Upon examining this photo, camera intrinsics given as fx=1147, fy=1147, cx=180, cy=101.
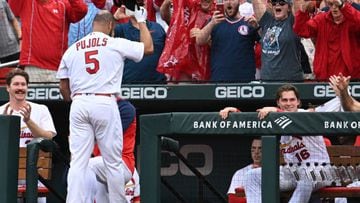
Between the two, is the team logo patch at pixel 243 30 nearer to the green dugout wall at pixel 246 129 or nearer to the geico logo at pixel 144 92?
the geico logo at pixel 144 92

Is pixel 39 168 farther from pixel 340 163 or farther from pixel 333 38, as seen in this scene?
pixel 333 38

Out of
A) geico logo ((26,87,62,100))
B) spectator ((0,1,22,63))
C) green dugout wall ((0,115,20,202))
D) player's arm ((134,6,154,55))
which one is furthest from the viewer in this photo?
spectator ((0,1,22,63))

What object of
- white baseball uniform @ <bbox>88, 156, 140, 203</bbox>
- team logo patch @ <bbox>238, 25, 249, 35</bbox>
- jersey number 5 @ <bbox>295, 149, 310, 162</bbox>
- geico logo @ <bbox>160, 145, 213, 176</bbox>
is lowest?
white baseball uniform @ <bbox>88, 156, 140, 203</bbox>

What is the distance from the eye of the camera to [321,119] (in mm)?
8039

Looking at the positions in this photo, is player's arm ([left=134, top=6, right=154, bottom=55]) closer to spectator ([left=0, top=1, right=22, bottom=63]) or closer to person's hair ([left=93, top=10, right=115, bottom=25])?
person's hair ([left=93, top=10, right=115, bottom=25])

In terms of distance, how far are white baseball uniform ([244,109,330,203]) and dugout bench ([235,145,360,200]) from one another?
0.18 feet

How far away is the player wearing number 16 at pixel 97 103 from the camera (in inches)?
348

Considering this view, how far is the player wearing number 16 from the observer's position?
348 inches

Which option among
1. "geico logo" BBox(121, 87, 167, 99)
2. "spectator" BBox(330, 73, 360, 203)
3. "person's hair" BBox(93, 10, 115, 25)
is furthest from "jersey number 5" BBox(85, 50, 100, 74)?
"spectator" BBox(330, 73, 360, 203)

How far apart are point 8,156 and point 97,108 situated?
0.78 meters

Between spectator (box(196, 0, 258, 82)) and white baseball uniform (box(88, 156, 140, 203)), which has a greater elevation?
spectator (box(196, 0, 258, 82))

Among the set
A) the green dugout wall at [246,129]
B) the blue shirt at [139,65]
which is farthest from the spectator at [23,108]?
the green dugout wall at [246,129]

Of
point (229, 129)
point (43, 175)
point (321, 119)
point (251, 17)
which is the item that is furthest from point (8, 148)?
point (251, 17)

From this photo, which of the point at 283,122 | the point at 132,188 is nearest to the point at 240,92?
the point at 132,188
